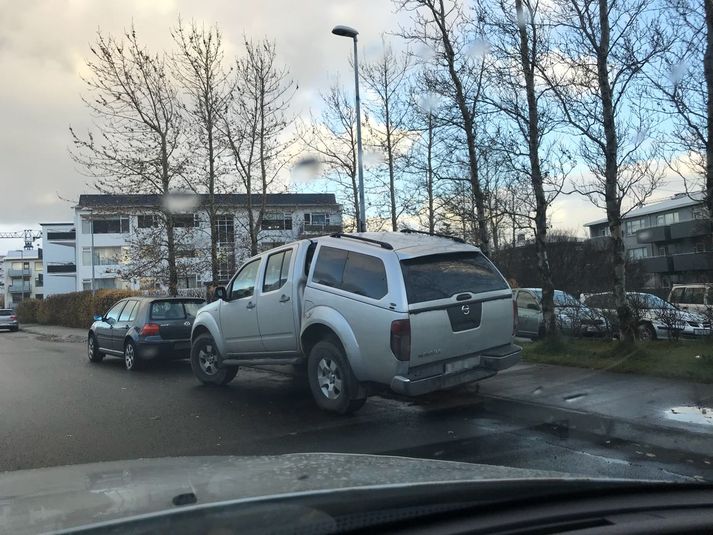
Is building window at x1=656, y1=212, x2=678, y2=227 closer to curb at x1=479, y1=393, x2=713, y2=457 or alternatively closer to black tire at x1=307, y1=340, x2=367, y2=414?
→ curb at x1=479, y1=393, x2=713, y2=457

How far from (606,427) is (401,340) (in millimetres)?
2403

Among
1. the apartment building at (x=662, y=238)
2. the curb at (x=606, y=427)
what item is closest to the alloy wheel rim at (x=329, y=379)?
the curb at (x=606, y=427)

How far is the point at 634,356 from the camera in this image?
9820 mm

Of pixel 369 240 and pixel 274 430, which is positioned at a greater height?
pixel 369 240

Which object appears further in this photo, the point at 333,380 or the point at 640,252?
the point at 640,252

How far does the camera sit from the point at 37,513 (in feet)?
7.67

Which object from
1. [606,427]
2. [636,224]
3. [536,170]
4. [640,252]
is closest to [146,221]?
[536,170]

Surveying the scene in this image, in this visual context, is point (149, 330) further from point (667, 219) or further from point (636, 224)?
point (636, 224)

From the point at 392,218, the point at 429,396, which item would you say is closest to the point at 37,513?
the point at 429,396

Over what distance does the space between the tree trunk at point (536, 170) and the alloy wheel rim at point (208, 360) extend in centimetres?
626

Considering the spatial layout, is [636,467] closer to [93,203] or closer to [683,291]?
[683,291]

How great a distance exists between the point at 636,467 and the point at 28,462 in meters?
5.59

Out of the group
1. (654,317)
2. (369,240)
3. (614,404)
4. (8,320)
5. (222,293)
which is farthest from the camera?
(8,320)

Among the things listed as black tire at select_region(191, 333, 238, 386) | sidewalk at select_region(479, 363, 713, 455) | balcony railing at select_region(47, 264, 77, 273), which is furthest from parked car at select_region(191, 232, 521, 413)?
balcony railing at select_region(47, 264, 77, 273)
